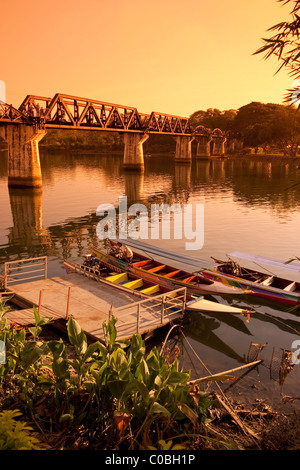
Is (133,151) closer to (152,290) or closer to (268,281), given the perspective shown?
(268,281)

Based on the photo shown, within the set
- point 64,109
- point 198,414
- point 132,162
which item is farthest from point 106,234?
point 132,162

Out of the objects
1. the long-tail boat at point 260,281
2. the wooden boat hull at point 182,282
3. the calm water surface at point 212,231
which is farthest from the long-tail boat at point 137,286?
the long-tail boat at point 260,281

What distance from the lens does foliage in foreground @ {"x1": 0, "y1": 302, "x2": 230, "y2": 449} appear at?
222 inches

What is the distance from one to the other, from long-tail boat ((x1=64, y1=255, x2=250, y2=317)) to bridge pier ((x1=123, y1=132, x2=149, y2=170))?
82237 millimetres

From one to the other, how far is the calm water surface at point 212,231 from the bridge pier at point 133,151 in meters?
17.6

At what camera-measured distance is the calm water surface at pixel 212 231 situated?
14.4m

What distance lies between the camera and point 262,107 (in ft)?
550

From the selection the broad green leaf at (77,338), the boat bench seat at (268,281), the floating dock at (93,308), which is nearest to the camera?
the broad green leaf at (77,338)

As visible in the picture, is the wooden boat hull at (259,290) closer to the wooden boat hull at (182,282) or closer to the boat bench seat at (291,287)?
the wooden boat hull at (182,282)

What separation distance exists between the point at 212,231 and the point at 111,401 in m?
31.5

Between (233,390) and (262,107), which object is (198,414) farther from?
(262,107)

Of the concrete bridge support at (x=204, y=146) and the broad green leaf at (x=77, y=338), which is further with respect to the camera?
the concrete bridge support at (x=204, y=146)
